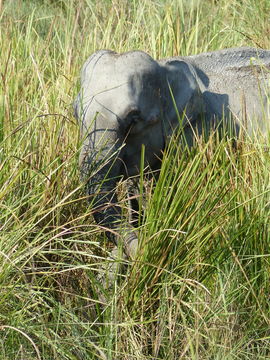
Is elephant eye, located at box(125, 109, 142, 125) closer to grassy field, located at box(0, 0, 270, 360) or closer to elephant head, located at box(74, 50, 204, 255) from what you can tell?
elephant head, located at box(74, 50, 204, 255)

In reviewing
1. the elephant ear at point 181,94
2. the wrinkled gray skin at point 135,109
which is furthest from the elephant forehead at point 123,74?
the elephant ear at point 181,94

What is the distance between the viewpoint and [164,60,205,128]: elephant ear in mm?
3713

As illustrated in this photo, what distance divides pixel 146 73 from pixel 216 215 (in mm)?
677

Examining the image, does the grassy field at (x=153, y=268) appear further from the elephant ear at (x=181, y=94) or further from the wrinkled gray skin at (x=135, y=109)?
the elephant ear at (x=181, y=94)

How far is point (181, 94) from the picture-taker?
12.3 feet

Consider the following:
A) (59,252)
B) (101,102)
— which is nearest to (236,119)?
(101,102)

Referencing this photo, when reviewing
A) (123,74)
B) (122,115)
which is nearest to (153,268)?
(122,115)

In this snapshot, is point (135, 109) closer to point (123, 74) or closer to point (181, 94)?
point (123, 74)

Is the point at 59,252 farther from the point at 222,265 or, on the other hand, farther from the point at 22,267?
the point at 222,265

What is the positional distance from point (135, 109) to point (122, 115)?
64mm

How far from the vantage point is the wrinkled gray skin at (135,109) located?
3.37m

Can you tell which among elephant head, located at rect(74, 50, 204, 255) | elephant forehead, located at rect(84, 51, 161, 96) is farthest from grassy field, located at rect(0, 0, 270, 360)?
elephant forehead, located at rect(84, 51, 161, 96)

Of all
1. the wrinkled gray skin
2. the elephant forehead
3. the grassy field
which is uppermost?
the elephant forehead

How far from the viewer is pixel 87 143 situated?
3.37 meters
